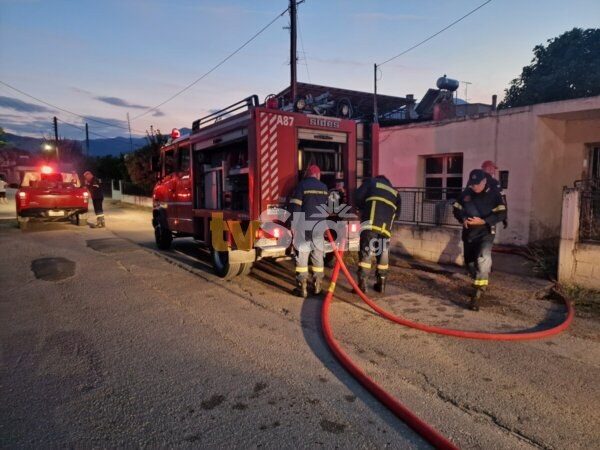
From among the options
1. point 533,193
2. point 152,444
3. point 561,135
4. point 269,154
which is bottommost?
point 152,444

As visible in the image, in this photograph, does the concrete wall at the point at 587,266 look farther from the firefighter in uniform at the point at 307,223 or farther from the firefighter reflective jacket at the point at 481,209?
the firefighter in uniform at the point at 307,223

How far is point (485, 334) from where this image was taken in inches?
154

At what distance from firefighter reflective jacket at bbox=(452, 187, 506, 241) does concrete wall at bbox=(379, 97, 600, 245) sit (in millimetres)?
4587

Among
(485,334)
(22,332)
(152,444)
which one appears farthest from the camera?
(22,332)

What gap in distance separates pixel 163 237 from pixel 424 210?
5706mm

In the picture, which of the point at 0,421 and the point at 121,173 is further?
the point at 121,173

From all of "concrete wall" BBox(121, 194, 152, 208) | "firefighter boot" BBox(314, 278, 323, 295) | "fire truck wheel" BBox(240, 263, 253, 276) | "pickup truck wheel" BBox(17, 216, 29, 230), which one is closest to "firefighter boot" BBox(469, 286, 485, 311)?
"firefighter boot" BBox(314, 278, 323, 295)

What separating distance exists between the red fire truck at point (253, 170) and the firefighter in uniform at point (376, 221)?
2.39 ft

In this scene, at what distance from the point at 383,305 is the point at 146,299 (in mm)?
3061

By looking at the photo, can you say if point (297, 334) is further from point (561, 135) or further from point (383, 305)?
point (561, 135)

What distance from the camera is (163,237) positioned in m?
9.19

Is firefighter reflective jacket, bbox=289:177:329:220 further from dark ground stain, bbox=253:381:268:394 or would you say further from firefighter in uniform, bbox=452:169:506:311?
dark ground stain, bbox=253:381:268:394

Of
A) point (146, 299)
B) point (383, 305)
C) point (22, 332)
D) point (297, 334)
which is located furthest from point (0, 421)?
point (383, 305)

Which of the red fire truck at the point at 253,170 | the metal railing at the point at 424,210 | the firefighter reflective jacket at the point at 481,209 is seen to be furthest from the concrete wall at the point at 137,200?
the firefighter reflective jacket at the point at 481,209
